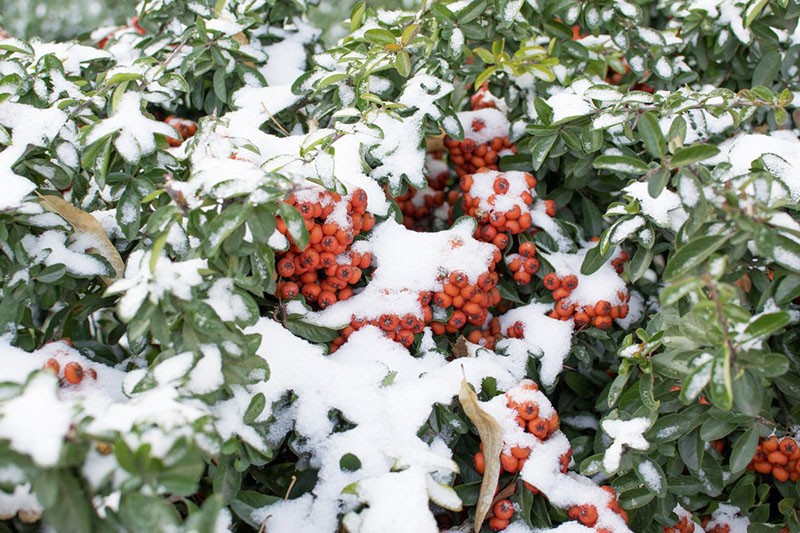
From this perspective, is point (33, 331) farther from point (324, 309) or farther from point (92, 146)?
point (324, 309)

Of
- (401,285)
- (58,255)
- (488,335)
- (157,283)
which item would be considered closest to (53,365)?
(58,255)

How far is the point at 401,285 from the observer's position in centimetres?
161

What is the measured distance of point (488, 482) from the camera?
4.64 ft

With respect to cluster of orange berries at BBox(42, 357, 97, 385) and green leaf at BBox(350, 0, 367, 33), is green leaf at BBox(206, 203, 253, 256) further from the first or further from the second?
green leaf at BBox(350, 0, 367, 33)

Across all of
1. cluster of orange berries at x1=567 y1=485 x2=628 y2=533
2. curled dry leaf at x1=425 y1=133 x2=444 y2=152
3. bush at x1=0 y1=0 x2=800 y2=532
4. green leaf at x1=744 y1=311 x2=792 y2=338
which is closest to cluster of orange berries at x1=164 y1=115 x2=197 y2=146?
bush at x1=0 y1=0 x2=800 y2=532

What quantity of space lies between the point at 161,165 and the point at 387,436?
745 mm

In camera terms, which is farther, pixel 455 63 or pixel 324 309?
pixel 455 63

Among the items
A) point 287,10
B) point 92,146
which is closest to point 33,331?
point 92,146

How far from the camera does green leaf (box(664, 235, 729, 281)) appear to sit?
3.88ft

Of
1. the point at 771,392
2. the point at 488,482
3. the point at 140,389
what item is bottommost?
the point at 488,482

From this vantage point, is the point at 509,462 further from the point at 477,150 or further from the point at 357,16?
the point at 357,16

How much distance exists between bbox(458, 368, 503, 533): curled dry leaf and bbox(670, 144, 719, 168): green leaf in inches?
21.6

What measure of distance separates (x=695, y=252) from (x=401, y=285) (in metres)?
0.64

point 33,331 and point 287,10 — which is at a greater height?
point 287,10
